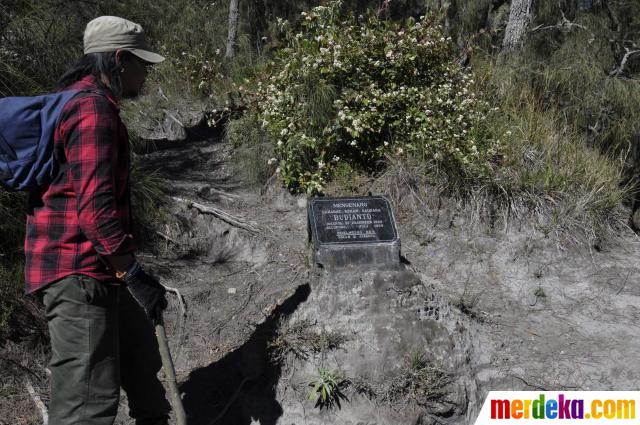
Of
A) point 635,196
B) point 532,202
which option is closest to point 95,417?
point 532,202

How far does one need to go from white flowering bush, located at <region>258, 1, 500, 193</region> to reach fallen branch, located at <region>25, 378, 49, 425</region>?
9.92 ft

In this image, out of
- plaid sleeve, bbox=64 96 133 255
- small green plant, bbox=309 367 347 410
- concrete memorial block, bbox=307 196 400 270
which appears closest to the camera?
plaid sleeve, bbox=64 96 133 255

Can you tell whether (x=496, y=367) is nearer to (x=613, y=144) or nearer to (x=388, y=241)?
(x=388, y=241)

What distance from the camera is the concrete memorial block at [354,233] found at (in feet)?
14.4

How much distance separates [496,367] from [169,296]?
2.47 meters

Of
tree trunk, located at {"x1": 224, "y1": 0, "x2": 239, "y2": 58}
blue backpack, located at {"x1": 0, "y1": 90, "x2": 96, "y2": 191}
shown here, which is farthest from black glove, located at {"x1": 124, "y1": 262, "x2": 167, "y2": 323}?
tree trunk, located at {"x1": 224, "y1": 0, "x2": 239, "y2": 58}

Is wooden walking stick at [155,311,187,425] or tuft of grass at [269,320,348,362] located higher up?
wooden walking stick at [155,311,187,425]

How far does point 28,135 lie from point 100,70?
38 cm

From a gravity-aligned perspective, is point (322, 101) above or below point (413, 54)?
below

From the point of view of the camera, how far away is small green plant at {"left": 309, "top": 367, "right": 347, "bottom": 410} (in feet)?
12.5

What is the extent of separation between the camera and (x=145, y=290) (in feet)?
8.69

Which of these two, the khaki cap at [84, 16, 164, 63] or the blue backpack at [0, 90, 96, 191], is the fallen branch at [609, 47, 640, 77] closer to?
the khaki cap at [84, 16, 164, 63]

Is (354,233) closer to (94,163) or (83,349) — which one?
(83,349)

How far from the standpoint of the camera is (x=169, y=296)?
488 cm
